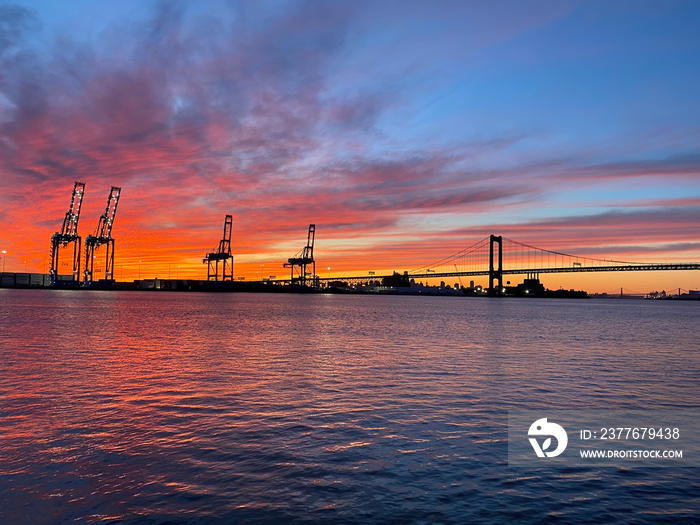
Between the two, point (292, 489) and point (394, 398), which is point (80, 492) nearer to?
point (292, 489)

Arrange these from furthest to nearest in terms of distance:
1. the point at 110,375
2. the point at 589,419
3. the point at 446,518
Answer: the point at 110,375 → the point at 589,419 → the point at 446,518

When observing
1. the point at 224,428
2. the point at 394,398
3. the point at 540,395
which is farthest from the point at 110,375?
the point at 540,395

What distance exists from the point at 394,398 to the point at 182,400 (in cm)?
632

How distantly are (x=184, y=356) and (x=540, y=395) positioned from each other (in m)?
16.9

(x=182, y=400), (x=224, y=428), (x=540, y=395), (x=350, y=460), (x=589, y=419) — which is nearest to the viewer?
(x=350, y=460)

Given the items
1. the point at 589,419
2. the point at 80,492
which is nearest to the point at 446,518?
the point at 80,492

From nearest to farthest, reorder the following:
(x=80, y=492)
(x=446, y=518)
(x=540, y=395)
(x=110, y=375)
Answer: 1. (x=446, y=518)
2. (x=80, y=492)
3. (x=540, y=395)
4. (x=110, y=375)

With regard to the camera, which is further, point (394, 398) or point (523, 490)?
point (394, 398)

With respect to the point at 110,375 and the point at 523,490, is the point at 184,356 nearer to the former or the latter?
the point at 110,375

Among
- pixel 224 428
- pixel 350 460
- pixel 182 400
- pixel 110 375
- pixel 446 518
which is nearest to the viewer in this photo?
pixel 446 518

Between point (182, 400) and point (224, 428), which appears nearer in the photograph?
point (224, 428)

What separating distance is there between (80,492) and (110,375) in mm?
12257

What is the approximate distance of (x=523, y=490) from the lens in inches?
335

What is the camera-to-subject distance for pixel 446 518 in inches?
289
